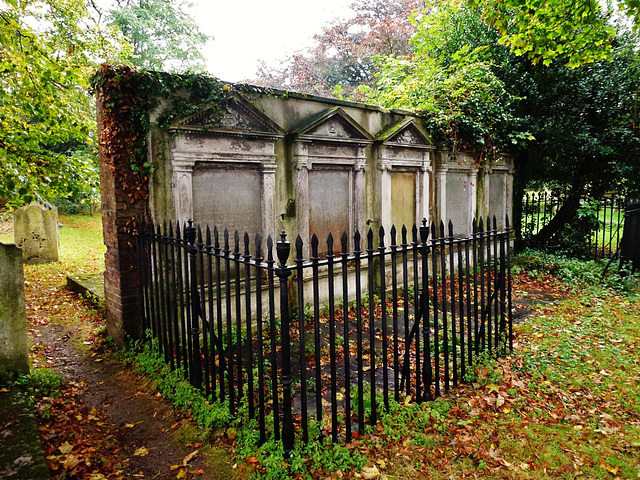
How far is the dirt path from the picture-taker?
293cm

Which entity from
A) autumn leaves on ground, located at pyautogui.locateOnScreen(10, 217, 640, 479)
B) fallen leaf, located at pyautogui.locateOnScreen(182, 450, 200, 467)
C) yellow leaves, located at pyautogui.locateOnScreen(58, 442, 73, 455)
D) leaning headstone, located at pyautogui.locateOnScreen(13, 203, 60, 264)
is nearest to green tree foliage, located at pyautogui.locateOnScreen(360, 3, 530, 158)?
autumn leaves on ground, located at pyautogui.locateOnScreen(10, 217, 640, 479)

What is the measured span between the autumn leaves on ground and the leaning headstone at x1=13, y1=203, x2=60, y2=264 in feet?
17.4

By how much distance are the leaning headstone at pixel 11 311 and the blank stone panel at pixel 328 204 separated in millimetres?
3915

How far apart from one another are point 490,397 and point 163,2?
22.2m

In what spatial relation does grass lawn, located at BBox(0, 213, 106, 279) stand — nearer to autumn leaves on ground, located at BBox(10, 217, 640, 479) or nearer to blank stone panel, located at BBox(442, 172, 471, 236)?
autumn leaves on ground, located at BBox(10, 217, 640, 479)

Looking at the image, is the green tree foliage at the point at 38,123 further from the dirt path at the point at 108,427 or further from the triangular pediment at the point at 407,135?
the triangular pediment at the point at 407,135

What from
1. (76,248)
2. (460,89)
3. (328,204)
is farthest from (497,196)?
(76,248)

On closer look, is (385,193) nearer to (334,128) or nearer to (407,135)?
(407,135)

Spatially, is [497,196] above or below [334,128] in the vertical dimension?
below

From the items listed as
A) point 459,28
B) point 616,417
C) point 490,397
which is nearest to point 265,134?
point 490,397

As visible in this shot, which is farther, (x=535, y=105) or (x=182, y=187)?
(x=535, y=105)

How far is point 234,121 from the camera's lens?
543 cm

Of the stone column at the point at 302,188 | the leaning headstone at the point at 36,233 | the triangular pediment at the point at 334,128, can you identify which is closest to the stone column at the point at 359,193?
the triangular pediment at the point at 334,128

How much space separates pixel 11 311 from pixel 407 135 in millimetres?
6737
